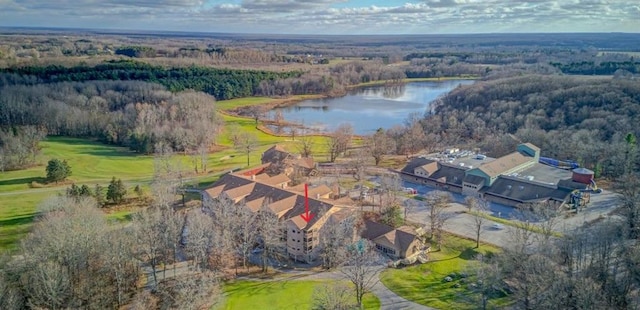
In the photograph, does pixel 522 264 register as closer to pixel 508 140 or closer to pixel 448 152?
pixel 448 152

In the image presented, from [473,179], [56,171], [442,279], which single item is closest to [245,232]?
[442,279]

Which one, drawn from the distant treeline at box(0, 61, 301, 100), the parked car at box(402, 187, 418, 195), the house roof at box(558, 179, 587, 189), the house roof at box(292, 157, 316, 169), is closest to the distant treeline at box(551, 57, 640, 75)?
the house roof at box(558, 179, 587, 189)

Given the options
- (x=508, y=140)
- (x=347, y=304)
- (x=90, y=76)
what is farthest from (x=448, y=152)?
(x=90, y=76)

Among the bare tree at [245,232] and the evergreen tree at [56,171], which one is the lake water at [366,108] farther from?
the bare tree at [245,232]

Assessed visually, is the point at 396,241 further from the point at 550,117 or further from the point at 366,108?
the point at 366,108

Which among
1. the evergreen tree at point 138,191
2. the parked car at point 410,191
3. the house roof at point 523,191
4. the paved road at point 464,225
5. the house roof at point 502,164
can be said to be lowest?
the paved road at point 464,225

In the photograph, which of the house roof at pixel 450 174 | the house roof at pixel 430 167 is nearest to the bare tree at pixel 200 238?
the house roof at pixel 430 167

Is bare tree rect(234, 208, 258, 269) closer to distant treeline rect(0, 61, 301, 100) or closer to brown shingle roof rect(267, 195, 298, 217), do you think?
brown shingle roof rect(267, 195, 298, 217)
